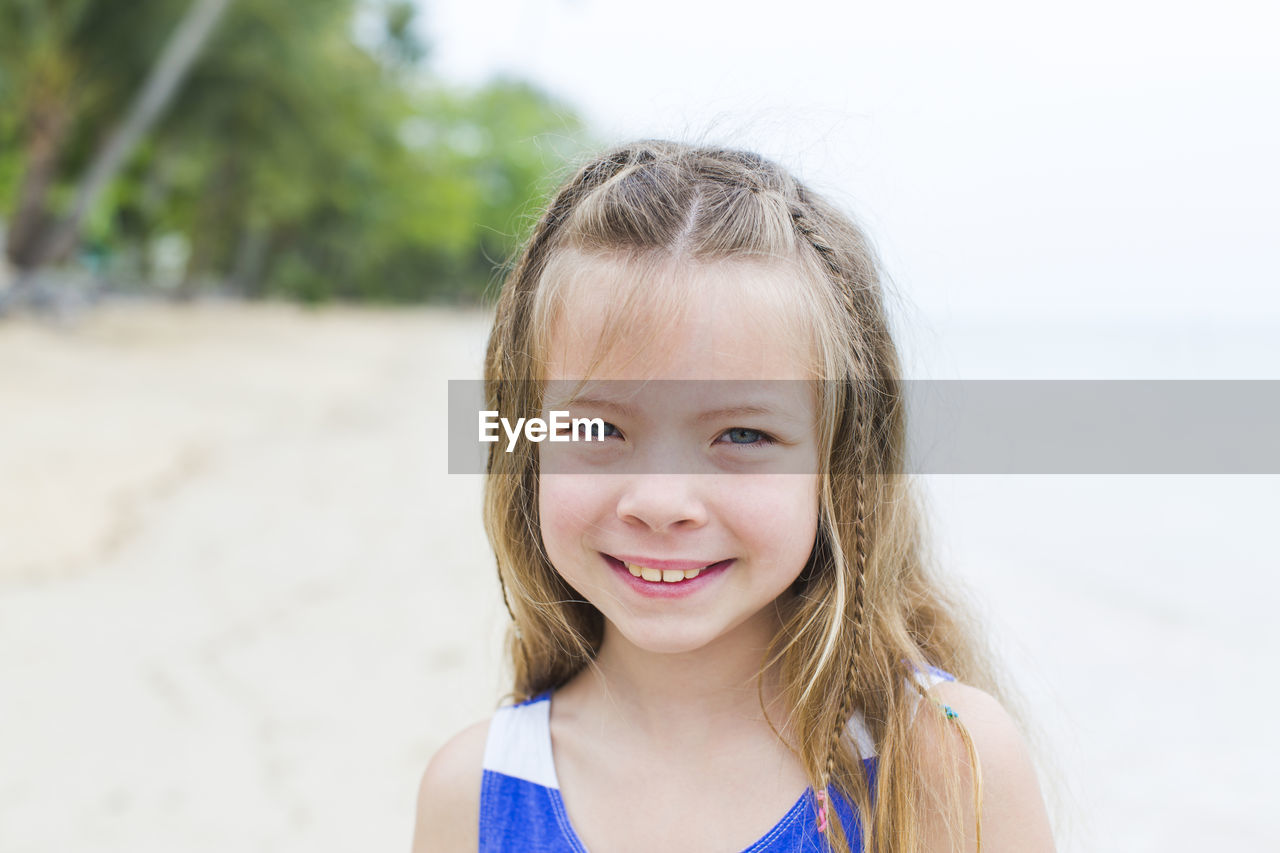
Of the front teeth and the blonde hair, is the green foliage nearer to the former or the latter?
the blonde hair

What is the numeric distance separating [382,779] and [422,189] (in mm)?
25433

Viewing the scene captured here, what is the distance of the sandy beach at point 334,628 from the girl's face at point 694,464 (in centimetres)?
63

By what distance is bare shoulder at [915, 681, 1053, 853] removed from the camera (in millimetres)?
1313

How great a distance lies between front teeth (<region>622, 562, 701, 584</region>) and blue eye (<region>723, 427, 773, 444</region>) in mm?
184

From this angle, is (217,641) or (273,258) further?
(273,258)

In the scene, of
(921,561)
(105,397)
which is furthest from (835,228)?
(105,397)

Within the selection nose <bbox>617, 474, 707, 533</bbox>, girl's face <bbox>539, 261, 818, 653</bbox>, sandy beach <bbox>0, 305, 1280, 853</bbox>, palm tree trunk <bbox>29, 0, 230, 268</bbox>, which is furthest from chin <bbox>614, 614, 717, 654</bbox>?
palm tree trunk <bbox>29, 0, 230, 268</bbox>

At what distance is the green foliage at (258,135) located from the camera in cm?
1462

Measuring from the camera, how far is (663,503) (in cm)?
128

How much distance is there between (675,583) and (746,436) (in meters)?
0.22

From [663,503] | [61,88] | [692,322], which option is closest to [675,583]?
[663,503]

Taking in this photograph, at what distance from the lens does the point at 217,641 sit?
4480mm

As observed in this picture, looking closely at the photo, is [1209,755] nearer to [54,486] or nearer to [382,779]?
[382,779]

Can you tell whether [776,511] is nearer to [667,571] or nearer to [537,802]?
[667,571]
